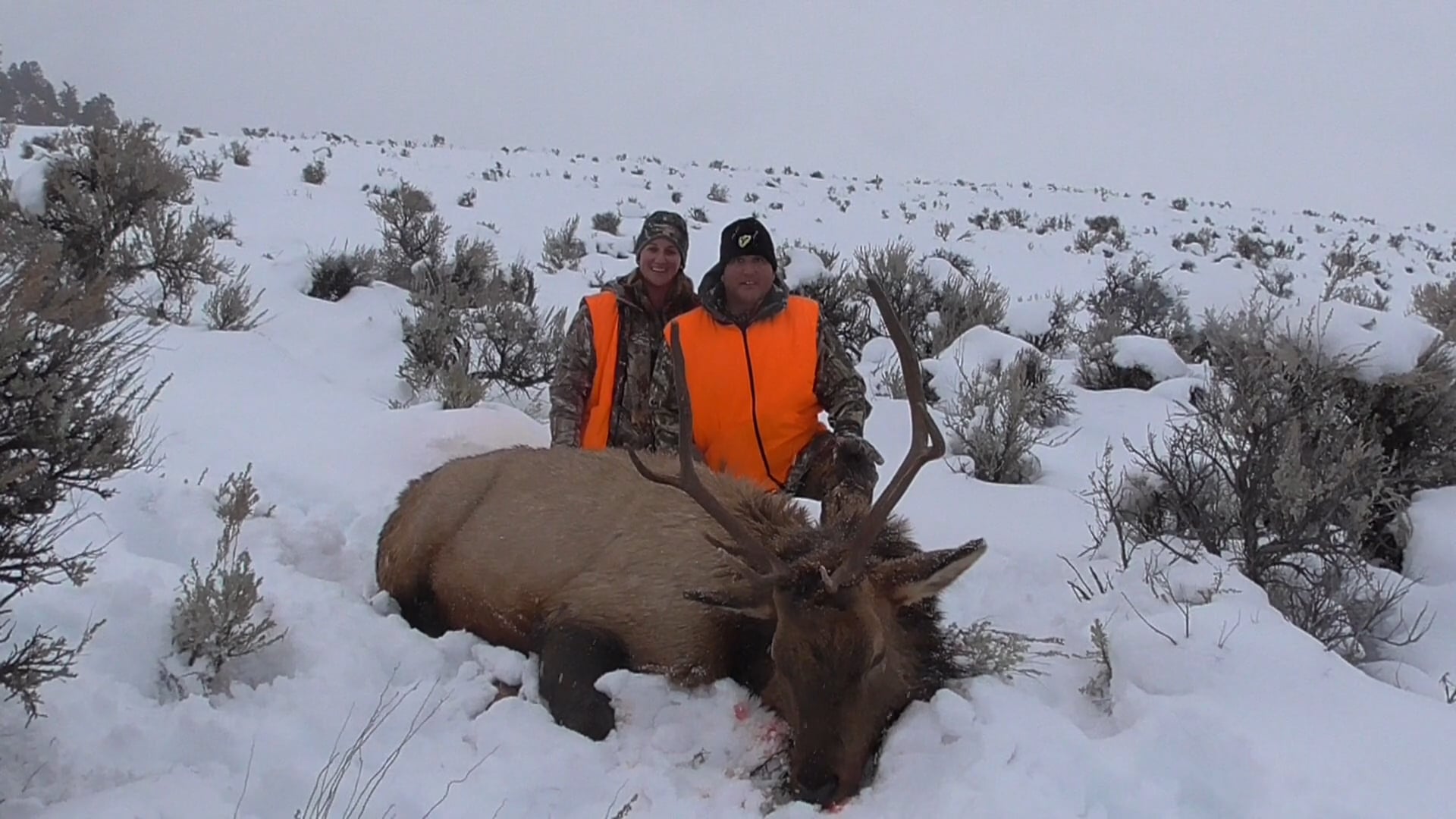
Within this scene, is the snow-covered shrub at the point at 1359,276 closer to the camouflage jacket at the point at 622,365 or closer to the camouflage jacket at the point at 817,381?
the camouflage jacket at the point at 817,381

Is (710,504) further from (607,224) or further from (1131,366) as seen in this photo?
(607,224)

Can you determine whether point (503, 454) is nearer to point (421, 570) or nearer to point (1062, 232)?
point (421, 570)

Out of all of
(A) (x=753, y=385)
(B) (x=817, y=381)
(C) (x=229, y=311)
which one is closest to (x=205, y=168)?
(C) (x=229, y=311)

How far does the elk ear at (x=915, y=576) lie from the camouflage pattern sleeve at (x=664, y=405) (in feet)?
8.16

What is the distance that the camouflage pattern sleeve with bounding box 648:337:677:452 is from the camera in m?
5.62

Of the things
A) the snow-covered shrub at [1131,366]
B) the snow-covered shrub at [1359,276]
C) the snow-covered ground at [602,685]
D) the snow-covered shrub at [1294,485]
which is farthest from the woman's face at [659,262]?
the snow-covered shrub at [1359,276]

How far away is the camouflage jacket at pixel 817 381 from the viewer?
214 inches

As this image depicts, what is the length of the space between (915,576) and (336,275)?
843 centimetres

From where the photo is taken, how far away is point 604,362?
6.15 m

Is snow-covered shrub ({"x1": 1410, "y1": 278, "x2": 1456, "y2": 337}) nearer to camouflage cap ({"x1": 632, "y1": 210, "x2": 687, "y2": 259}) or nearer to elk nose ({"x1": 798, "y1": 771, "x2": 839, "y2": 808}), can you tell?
camouflage cap ({"x1": 632, "y1": 210, "x2": 687, "y2": 259})

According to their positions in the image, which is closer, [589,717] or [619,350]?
[589,717]

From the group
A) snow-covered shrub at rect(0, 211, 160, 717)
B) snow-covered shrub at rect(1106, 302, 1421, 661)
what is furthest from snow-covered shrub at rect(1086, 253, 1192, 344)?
snow-covered shrub at rect(0, 211, 160, 717)

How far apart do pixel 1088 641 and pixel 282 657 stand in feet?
9.40

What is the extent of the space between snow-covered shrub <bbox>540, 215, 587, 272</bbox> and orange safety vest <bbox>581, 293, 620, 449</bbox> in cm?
658
